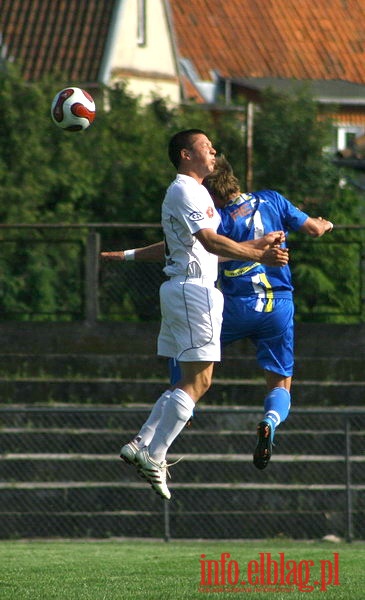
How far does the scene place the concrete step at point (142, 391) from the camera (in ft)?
57.5

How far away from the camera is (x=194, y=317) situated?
331 inches

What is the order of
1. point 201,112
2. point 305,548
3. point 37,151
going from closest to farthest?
point 305,548 → point 37,151 → point 201,112

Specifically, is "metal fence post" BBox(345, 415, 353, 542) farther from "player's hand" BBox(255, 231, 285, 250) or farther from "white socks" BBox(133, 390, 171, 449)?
"player's hand" BBox(255, 231, 285, 250)

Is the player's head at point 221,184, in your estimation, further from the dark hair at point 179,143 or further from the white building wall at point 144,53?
the white building wall at point 144,53

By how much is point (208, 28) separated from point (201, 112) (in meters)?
15.7

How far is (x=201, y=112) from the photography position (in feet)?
87.4

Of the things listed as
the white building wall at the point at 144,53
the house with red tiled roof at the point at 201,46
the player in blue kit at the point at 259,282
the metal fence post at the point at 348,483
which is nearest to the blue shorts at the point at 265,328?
the player in blue kit at the point at 259,282

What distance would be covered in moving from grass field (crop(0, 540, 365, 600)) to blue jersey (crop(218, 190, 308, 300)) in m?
1.88

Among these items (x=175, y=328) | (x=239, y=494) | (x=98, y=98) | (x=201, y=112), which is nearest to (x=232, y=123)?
(x=201, y=112)

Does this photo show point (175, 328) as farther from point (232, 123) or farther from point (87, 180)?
point (232, 123)

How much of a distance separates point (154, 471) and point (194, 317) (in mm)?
→ 899

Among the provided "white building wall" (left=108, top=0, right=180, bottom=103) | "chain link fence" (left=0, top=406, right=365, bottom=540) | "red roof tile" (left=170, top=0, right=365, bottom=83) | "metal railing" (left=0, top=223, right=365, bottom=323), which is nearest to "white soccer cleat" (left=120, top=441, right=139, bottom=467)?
"chain link fence" (left=0, top=406, right=365, bottom=540)

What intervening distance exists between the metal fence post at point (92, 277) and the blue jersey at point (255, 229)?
340 inches

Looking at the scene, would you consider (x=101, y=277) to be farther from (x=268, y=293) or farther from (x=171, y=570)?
(x=268, y=293)
